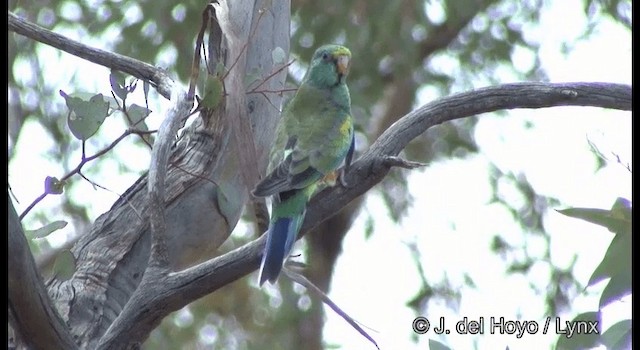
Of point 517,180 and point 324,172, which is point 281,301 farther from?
point 324,172

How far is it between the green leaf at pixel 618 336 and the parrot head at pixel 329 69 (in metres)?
1.18

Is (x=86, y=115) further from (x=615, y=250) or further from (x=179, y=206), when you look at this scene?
(x=615, y=250)

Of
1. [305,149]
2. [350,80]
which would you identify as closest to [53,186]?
[305,149]

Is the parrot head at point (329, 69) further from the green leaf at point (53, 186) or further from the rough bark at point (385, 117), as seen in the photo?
the rough bark at point (385, 117)

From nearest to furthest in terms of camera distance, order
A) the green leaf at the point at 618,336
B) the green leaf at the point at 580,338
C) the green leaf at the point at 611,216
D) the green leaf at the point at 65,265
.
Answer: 1. the green leaf at the point at 611,216
2. the green leaf at the point at 618,336
3. the green leaf at the point at 580,338
4. the green leaf at the point at 65,265

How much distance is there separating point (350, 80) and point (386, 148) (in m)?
3.06

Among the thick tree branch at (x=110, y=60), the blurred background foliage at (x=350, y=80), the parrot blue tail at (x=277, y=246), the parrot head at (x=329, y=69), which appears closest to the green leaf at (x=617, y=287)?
the parrot blue tail at (x=277, y=246)

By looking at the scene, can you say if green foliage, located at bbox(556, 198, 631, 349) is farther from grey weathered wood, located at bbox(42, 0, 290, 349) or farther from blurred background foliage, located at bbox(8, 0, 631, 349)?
blurred background foliage, located at bbox(8, 0, 631, 349)

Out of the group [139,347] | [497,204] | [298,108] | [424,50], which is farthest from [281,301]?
[139,347]

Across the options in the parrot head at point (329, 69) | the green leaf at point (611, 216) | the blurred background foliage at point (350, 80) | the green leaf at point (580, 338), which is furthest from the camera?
the blurred background foliage at point (350, 80)

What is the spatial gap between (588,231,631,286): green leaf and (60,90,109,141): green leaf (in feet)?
3.44

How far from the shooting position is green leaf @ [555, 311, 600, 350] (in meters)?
1.82

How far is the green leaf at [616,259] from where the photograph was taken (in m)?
1.58

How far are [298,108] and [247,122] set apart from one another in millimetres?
332
